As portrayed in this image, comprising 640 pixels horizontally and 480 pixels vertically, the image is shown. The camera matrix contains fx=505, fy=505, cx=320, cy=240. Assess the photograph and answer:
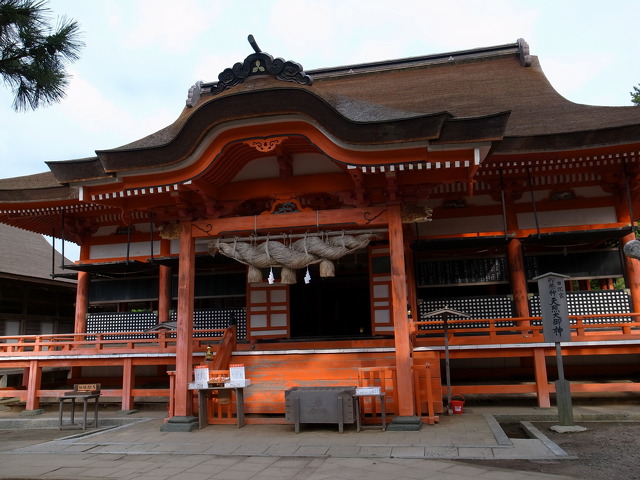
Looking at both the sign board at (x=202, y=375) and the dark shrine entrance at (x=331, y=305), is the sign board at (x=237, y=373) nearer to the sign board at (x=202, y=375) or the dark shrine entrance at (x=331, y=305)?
the sign board at (x=202, y=375)

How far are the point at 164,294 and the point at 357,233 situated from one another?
6600mm

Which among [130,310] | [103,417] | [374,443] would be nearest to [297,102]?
[374,443]

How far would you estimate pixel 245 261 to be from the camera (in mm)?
9180

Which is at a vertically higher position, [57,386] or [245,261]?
[245,261]

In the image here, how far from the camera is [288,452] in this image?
22.0 feet

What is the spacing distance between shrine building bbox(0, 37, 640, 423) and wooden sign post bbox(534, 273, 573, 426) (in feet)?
5.02

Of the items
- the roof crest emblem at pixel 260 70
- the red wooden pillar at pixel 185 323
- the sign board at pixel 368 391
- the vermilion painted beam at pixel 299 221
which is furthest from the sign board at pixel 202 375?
the roof crest emblem at pixel 260 70

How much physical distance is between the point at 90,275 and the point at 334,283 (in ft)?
22.9

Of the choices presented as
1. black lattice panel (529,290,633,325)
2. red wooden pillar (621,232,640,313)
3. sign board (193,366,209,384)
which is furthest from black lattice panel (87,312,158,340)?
red wooden pillar (621,232,640,313)

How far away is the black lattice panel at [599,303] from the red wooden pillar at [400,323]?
4.85 m

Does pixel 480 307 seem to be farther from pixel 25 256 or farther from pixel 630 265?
pixel 25 256

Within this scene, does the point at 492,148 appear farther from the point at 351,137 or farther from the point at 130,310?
the point at 130,310

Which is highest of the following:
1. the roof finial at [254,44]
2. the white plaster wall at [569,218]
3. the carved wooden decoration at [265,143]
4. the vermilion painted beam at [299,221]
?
the roof finial at [254,44]

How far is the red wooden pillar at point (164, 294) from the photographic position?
13.2 m
